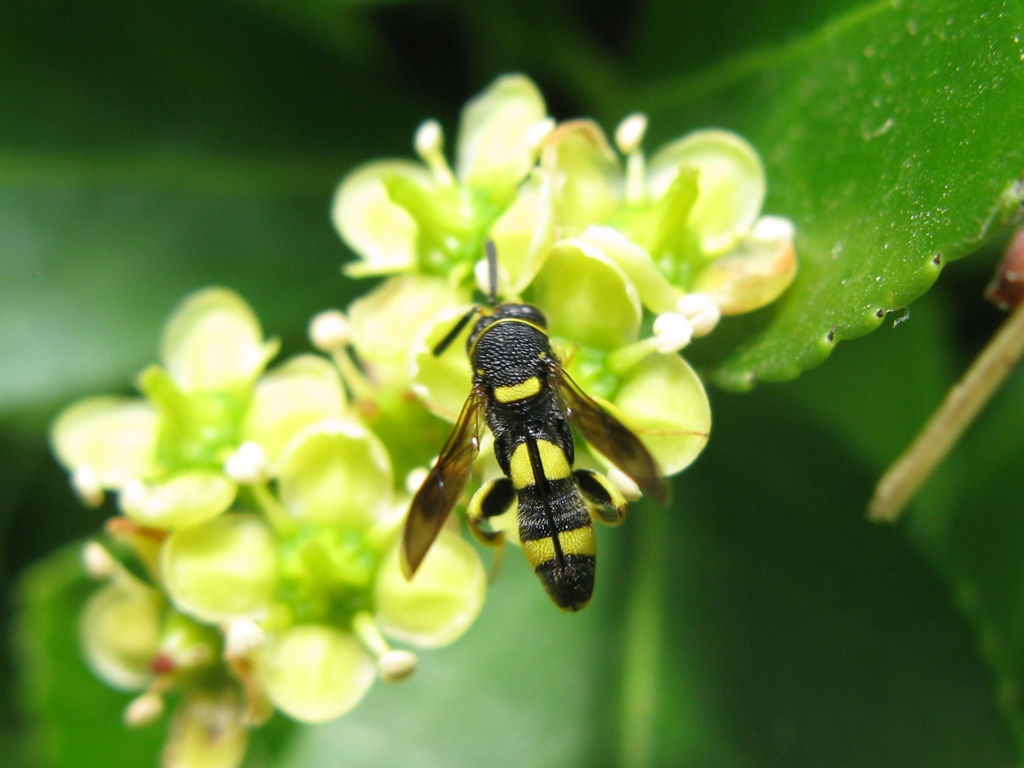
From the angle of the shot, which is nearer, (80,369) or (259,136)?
(80,369)

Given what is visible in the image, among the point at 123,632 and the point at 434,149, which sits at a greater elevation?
the point at 434,149

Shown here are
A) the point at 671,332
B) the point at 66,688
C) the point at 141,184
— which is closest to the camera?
the point at 671,332

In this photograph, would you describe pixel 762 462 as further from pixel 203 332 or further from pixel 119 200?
pixel 119 200

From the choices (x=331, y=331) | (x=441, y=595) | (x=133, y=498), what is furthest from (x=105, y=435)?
(x=441, y=595)

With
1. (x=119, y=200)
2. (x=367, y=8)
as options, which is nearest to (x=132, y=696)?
(x=119, y=200)

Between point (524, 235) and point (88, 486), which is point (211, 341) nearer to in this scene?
point (88, 486)

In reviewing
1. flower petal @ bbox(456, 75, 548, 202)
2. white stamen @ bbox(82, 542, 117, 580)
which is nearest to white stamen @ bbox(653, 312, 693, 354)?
flower petal @ bbox(456, 75, 548, 202)
